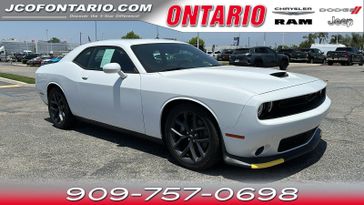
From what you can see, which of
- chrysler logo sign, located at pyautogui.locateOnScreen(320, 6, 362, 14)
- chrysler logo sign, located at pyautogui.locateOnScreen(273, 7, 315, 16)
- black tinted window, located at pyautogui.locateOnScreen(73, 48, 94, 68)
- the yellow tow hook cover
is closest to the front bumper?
the yellow tow hook cover

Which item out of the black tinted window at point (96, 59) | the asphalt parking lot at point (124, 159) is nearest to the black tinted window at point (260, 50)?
the asphalt parking lot at point (124, 159)

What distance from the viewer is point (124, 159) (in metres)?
4.69

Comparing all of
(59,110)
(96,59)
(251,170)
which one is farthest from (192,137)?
(59,110)

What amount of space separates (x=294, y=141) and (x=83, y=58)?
3.37 metres

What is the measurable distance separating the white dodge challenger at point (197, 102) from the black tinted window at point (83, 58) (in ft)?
0.06

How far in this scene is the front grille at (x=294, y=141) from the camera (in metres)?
3.90

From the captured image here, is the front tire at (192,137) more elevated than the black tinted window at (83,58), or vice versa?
the black tinted window at (83,58)

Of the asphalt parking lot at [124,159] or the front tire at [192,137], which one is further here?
the asphalt parking lot at [124,159]

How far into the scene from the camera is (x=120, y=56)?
16.5 feet

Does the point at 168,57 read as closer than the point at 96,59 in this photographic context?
Yes

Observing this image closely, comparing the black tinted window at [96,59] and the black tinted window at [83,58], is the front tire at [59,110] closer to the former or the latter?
the black tinted window at [83,58]

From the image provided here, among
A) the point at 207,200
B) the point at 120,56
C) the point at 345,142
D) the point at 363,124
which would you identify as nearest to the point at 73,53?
the point at 120,56

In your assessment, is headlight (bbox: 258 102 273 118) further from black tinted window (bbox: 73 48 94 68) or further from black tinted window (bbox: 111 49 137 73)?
black tinted window (bbox: 73 48 94 68)

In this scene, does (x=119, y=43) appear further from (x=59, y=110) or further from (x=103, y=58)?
(x=59, y=110)
